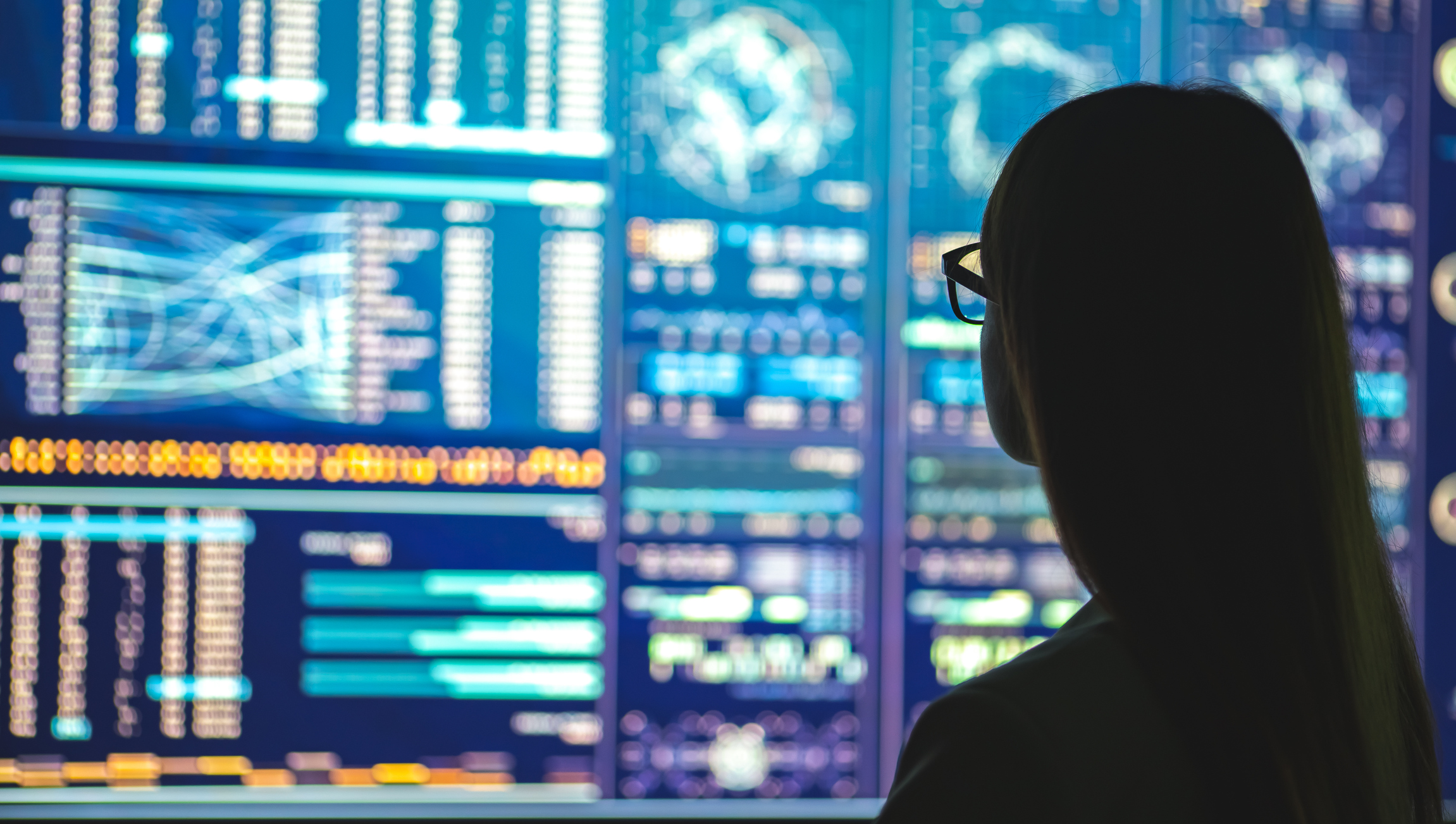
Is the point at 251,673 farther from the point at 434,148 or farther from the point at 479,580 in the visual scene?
the point at 434,148

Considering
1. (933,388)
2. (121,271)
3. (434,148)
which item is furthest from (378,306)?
(933,388)

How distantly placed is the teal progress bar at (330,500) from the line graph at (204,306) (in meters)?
0.12

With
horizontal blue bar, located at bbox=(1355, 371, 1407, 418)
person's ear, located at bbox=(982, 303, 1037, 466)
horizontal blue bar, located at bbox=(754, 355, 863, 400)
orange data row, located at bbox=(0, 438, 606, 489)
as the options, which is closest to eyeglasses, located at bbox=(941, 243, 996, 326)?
person's ear, located at bbox=(982, 303, 1037, 466)

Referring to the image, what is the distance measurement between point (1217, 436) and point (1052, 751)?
0.55 feet

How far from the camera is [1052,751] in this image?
0.41 meters

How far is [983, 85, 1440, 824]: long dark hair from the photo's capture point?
16.9 inches

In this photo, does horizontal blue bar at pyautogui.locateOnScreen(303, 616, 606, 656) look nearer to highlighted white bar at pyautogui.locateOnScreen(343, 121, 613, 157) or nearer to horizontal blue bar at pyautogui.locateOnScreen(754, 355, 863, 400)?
horizontal blue bar at pyautogui.locateOnScreen(754, 355, 863, 400)

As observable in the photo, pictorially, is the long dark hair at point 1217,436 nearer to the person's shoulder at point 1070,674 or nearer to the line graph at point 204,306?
the person's shoulder at point 1070,674

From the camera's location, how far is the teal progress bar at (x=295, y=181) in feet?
4.30

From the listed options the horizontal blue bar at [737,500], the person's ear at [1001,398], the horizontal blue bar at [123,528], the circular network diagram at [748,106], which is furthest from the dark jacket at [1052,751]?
the horizontal blue bar at [123,528]

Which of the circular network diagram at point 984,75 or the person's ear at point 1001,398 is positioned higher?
the circular network diagram at point 984,75

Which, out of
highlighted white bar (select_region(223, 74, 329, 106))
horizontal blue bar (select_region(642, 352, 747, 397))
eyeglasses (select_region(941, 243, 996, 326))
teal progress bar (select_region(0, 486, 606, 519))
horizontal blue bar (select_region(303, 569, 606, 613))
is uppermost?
highlighted white bar (select_region(223, 74, 329, 106))

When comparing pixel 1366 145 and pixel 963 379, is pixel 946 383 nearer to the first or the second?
pixel 963 379

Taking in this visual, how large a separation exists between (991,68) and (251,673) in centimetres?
144
